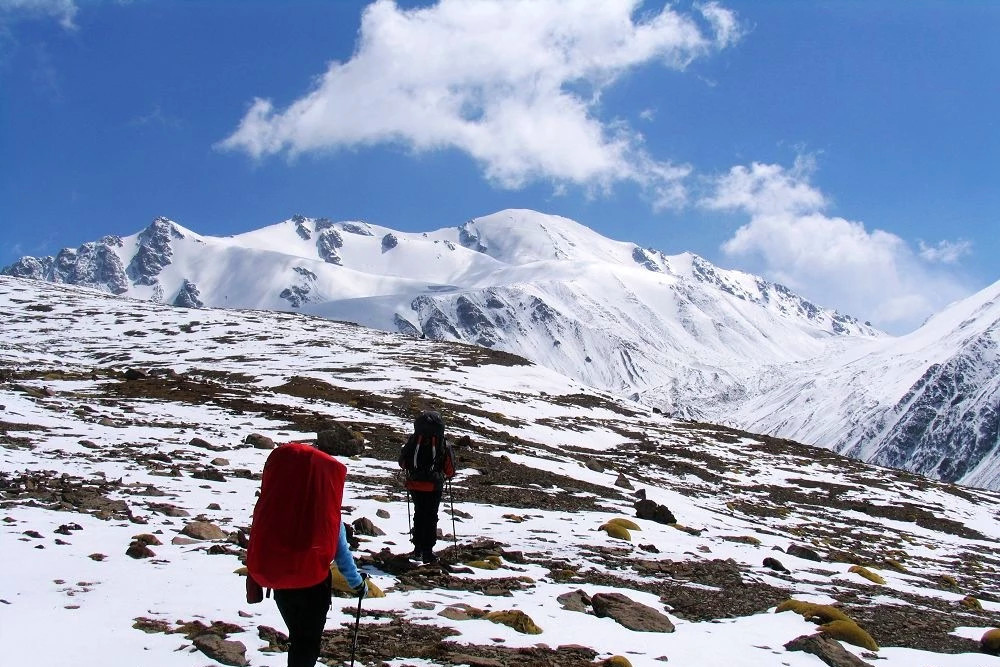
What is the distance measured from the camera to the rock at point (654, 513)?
2200 cm

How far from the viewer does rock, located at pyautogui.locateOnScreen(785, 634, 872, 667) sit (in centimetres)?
935

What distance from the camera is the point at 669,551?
17234 millimetres

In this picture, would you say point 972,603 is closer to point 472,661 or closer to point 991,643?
point 991,643

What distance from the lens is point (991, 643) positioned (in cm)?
1097

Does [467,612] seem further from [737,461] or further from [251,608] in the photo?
[737,461]

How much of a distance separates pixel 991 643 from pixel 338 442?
852 inches

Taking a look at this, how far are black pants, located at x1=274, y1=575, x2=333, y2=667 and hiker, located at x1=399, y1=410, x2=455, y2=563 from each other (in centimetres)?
668

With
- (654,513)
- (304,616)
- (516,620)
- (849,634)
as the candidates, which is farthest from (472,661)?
(654,513)

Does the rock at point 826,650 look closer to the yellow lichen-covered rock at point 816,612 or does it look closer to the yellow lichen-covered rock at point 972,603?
the yellow lichen-covered rock at point 816,612

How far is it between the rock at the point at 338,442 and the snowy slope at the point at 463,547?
59 centimetres

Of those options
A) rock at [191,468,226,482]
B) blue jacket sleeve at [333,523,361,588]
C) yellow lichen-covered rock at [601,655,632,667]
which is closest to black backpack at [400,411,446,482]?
yellow lichen-covered rock at [601,655,632,667]

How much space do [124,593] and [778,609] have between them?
10401 millimetres

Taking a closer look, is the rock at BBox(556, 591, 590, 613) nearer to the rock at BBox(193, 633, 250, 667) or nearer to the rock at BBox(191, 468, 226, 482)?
the rock at BBox(193, 633, 250, 667)

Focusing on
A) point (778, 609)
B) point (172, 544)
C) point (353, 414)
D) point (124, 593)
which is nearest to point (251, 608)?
point (124, 593)
